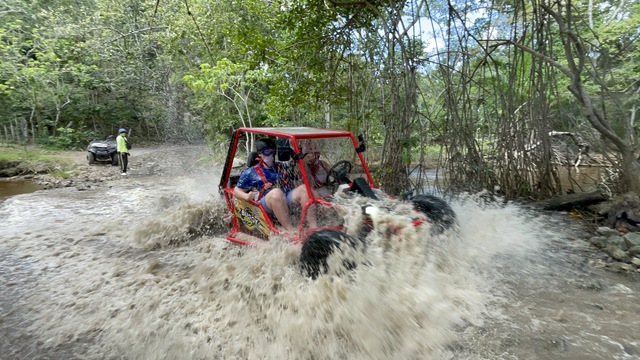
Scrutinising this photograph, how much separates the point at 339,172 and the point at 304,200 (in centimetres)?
64

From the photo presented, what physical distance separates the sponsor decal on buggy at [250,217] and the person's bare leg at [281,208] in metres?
0.21

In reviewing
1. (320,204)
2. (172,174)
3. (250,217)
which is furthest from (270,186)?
(172,174)

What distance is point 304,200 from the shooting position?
355 cm

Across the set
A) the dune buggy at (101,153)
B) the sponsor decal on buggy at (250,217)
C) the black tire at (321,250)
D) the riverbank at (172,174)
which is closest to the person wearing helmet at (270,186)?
the sponsor decal on buggy at (250,217)

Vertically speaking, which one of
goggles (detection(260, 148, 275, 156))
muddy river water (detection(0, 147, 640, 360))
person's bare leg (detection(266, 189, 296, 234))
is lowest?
muddy river water (detection(0, 147, 640, 360))

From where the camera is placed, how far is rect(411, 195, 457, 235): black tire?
146 inches

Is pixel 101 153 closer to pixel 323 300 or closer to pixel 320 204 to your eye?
pixel 320 204

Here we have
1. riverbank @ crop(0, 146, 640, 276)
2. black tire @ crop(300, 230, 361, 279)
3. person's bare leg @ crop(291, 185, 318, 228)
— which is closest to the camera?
black tire @ crop(300, 230, 361, 279)

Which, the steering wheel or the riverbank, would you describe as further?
the steering wheel

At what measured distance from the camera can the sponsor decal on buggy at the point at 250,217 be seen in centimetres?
390

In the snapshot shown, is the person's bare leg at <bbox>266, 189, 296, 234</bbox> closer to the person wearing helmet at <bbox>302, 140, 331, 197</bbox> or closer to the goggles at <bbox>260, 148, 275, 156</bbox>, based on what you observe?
the person wearing helmet at <bbox>302, 140, 331, 197</bbox>

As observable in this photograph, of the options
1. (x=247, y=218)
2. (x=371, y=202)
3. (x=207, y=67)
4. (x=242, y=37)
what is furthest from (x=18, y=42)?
(x=371, y=202)

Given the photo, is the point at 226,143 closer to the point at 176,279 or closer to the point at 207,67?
the point at 207,67

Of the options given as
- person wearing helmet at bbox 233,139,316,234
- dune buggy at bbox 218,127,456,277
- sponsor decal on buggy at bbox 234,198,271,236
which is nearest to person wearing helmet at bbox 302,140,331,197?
dune buggy at bbox 218,127,456,277
